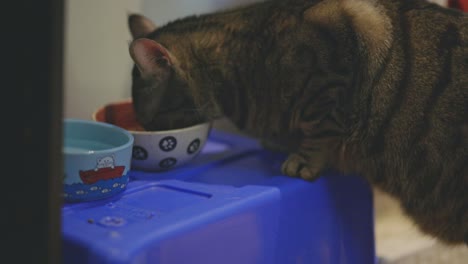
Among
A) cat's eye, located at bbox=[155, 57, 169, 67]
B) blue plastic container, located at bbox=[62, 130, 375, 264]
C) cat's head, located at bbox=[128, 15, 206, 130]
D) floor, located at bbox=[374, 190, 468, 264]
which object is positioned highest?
cat's eye, located at bbox=[155, 57, 169, 67]

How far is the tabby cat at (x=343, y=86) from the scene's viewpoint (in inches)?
50.1

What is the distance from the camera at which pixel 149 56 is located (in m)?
1.27

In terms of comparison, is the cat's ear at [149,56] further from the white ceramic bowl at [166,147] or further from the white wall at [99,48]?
the white wall at [99,48]

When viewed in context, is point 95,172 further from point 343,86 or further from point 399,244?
point 399,244

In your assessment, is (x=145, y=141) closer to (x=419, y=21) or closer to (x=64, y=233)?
(x=64, y=233)

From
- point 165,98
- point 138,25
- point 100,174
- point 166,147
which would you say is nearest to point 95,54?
point 138,25

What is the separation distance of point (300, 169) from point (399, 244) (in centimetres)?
78

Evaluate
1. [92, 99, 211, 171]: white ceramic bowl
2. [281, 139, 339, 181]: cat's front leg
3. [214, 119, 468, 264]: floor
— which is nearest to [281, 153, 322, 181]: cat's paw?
[281, 139, 339, 181]: cat's front leg

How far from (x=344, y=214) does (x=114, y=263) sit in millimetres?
710

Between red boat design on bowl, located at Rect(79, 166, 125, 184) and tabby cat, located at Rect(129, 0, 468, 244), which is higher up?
tabby cat, located at Rect(129, 0, 468, 244)

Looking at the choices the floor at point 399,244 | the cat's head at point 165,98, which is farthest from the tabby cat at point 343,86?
the floor at point 399,244

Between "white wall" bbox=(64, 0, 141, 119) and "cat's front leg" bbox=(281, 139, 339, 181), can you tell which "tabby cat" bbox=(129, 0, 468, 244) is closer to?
"cat's front leg" bbox=(281, 139, 339, 181)

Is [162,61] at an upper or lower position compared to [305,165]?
upper

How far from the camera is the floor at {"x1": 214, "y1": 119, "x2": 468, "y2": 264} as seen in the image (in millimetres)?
1793
